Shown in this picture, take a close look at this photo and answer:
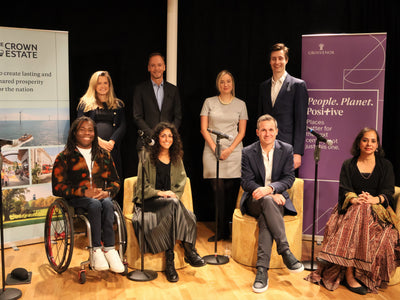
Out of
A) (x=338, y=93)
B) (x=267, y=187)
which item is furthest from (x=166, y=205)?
(x=338, y=93)

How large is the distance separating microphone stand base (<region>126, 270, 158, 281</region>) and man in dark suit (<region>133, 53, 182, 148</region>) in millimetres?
1413

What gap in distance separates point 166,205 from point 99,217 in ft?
1.79

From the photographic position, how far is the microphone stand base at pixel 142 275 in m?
3.82

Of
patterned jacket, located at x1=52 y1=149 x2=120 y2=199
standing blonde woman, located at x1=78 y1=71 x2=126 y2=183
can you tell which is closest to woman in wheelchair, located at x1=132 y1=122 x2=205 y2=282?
patterned jacket, located at x1=52 y1=149 x2=120 y2=199

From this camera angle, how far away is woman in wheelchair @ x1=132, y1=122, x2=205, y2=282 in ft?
12.7

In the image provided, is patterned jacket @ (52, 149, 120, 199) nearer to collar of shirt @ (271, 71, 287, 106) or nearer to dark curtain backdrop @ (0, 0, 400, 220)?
dark curtain backdrop @ (0, 0, 400, 220)

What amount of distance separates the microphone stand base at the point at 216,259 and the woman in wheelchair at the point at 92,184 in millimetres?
854

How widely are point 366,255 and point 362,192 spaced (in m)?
0.52

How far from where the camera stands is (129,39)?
5156 millimetres

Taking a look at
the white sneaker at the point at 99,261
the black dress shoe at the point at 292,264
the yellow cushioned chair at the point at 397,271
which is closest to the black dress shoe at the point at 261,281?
the black dress shoe at the point at 292,264

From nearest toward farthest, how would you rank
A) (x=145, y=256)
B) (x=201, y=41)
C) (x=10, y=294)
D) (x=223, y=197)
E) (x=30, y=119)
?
(x=10, y=294) < (x=145, y=256) < (x=30, y=119) < (x=223, y=197) < (x=201, y=41)

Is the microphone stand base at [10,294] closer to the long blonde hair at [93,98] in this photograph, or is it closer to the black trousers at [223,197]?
the long blonde hair at [93,98]

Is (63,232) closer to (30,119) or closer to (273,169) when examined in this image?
(30,119)

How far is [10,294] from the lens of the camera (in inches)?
138
